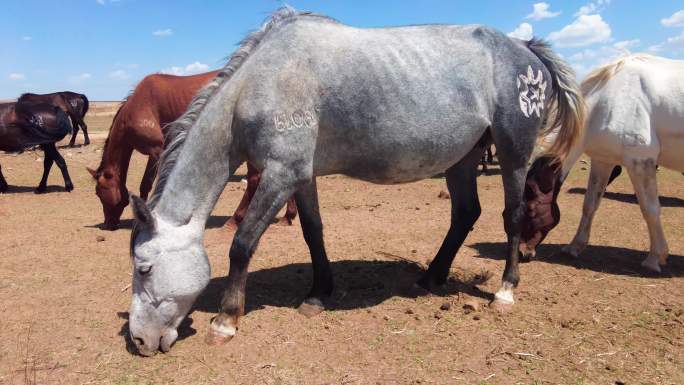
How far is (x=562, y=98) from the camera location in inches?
172

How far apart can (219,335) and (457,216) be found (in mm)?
2564

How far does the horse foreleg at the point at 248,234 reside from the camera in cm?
341

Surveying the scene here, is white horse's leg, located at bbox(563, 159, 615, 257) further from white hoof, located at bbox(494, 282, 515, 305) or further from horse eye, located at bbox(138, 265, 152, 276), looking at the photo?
horse eye, located at bbox(138, 265, 152, 276)

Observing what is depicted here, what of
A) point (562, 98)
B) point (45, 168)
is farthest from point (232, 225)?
point (45, 168)

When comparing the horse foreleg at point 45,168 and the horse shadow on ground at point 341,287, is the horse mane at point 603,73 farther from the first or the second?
the horse foreleg at point 45,168

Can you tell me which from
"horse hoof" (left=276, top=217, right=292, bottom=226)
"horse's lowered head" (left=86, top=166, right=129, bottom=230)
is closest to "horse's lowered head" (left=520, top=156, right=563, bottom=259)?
"horse hoof" (left=276, top=217, right=292, bottom=226)

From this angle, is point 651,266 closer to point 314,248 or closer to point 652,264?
point 652,264

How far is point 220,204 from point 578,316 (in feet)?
22.7

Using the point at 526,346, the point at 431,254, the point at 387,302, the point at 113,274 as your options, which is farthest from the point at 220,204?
the point at 526,346

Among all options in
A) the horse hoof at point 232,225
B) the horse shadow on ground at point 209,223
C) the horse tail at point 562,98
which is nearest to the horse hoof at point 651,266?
the horse tail at point 562,98

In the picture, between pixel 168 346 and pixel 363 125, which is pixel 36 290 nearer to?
pixel 168 346

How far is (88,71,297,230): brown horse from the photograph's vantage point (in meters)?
7.04

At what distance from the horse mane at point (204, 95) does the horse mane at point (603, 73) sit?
3.45m

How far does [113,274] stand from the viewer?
5035 millimetres
